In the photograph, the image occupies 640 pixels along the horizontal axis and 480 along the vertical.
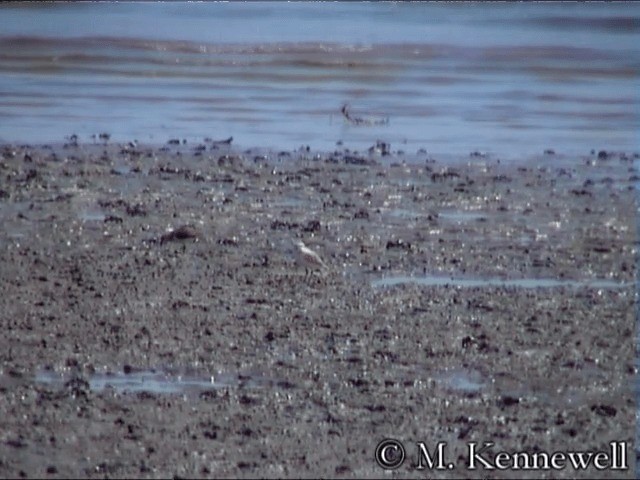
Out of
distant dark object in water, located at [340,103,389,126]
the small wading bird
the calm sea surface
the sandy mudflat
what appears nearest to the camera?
the sandy mudflat

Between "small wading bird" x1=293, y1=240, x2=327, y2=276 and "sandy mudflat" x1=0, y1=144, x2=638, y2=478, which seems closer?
"sandy mudflat" x1=0, y1=144, x2=638, y2=478

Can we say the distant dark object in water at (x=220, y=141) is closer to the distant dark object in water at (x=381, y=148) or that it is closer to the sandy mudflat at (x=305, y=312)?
the sandy mudflat at (x=305, y=312)

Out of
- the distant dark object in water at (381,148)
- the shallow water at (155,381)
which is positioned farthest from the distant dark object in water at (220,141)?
the shallow water at (155,381)

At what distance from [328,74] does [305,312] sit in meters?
6.38

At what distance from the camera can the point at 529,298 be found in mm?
6332

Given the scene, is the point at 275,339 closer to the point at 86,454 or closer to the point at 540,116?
the point at 86,454

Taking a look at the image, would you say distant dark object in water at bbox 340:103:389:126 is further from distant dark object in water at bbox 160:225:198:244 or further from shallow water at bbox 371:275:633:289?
shallow water at bbox 371:275:633:289

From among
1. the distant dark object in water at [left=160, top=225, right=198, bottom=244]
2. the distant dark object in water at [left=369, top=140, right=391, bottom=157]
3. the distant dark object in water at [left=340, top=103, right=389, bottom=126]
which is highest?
the distant dark object in water at [left=340, top=103, right=389, bottom=126]

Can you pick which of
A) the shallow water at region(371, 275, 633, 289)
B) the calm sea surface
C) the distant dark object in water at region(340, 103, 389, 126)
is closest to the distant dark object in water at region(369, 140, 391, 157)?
the calm sea surface

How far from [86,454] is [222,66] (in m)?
8.02

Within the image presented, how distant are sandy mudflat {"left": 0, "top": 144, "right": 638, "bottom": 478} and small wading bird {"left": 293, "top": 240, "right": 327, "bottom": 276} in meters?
0.07

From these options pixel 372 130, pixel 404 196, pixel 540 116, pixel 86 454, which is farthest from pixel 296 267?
pixel 540 116

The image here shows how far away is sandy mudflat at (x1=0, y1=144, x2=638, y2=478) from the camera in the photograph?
475 cm

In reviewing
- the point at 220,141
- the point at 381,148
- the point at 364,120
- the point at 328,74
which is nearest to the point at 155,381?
the point at 381,148
